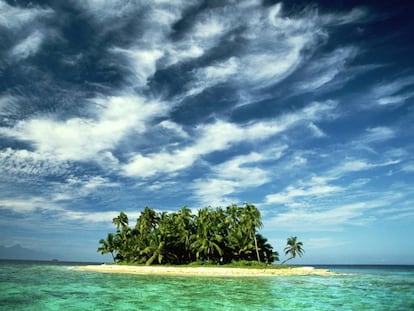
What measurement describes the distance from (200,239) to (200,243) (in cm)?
74

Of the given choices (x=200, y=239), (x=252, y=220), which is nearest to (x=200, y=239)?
(x=200, y=239)

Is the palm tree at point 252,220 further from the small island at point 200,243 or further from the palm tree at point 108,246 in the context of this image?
A: the palm tree at point 108,246

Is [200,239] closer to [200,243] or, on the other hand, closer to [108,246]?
[200,243]

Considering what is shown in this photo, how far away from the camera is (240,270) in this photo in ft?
179

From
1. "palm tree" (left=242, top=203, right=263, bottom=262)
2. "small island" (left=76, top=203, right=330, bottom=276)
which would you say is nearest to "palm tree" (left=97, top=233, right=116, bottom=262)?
"small island" (left=76, top=203, right=330, bottom=276)

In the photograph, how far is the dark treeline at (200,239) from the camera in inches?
2532

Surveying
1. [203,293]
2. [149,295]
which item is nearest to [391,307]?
[203,293]

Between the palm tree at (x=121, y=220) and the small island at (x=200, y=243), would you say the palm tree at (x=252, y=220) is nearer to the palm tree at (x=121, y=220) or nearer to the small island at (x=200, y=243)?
the small island at (x=200, y=243)

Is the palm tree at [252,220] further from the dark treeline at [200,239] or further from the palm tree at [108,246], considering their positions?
the palm tree at [108,246]

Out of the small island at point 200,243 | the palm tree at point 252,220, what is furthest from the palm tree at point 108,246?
the palm tree at point 252,220

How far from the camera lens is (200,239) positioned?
63500 millimetres

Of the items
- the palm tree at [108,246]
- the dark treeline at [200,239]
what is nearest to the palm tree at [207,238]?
the dark treeline at [200,239]

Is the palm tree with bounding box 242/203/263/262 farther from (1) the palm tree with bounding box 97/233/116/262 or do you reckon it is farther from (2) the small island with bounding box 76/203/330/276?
(1) the palm tree with bounding box 97/233/116/262

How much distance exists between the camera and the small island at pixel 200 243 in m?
63.4
